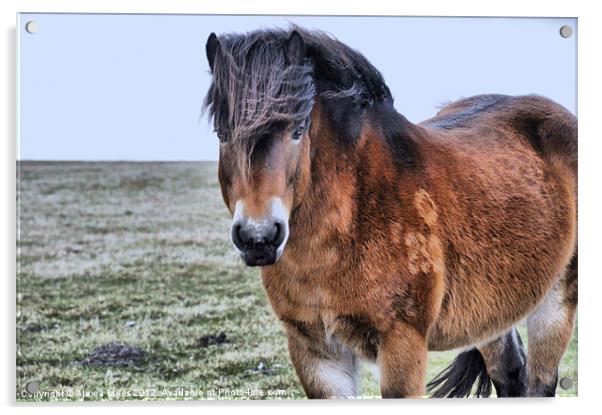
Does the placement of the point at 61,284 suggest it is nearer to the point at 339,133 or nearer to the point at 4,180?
the point at 4,180

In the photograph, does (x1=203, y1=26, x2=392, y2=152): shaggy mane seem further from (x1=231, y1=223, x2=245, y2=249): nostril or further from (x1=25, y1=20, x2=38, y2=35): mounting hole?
(x1=25, y1=20, x2=38, y2=35): mounting hole

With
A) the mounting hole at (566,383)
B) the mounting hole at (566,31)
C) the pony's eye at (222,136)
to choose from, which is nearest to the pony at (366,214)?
the pony's eye at (222,136)

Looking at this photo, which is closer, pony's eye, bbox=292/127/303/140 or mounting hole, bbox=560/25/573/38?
pony's eye, bbox=292/127/303/140

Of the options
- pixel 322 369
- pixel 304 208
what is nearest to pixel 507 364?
pixel 322 369

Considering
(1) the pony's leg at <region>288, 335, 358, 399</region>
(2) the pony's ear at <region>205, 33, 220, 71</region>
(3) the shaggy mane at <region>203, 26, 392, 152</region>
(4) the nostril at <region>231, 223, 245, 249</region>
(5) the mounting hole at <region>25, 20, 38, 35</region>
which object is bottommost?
(1) the pony's leg at <region>288, 335, 358, 399</region>

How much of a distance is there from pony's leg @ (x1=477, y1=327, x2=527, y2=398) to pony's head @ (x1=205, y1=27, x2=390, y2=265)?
4.58 feet

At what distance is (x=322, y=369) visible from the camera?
3.50 metres

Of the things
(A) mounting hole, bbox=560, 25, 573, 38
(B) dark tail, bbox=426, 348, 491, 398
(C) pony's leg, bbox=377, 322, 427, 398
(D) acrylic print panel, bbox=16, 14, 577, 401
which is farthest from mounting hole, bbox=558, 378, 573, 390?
(A) mounting hole, bbox=560, 25, 573, 38

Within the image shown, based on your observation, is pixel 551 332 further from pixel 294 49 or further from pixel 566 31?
pixel 294 49

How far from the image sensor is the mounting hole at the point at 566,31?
12.8 ft

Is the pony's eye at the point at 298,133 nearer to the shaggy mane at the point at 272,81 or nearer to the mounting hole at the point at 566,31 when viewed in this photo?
the shaggy mane at the point at 272,81

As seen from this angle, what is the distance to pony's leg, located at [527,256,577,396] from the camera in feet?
12.8

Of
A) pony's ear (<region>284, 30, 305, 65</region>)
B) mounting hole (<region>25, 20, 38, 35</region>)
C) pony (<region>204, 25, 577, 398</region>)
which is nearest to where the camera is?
pony (<region>204, 25, 577, 398</region>)

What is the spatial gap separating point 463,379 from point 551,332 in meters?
0.47
